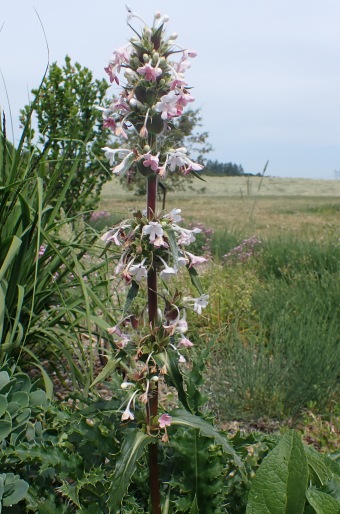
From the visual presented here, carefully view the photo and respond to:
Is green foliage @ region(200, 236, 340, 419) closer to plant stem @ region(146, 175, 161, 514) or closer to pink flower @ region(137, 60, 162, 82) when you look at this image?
plant stem @ region(146, 175, 161, 514)

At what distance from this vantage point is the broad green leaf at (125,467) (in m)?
1.62

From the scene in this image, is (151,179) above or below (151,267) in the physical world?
above

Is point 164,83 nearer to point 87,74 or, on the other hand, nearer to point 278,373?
point 278,373

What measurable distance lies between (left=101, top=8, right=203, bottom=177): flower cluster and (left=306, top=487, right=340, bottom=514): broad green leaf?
3.11ft

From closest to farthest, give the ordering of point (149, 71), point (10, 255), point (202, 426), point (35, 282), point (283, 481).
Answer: point (149, 71)
point (283, 481)
point (202, 426)
point (10, 255)
point (35, 282)

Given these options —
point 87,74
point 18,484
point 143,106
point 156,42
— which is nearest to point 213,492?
point 18,484

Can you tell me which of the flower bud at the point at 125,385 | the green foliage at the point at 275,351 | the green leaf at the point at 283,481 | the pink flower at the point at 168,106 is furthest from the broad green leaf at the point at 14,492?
the green foliage at the point at 275,351

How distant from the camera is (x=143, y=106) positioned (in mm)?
1678

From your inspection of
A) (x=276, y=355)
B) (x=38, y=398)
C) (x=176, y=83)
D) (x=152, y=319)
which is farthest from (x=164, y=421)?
(x=276, y=355)

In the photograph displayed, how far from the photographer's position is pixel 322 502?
1620 mm

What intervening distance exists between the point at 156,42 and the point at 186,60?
103 millimetres

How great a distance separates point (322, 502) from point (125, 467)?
0.55 m

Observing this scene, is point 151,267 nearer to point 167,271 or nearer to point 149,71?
point 167,271

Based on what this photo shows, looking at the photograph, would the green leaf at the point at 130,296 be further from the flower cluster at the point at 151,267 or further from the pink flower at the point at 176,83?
the pink flower at the point at 176,83
